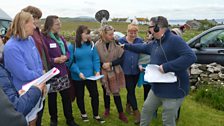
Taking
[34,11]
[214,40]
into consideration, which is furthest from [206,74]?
[34,11]

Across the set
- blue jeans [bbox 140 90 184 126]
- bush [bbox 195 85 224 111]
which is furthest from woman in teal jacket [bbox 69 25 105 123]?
bush [bbox 195 85 224 111]

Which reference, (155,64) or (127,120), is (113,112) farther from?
(155,64)

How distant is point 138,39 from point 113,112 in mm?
1630

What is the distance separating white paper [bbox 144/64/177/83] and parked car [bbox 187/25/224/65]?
480 cm

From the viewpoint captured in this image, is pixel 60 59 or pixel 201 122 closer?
pixel 60 59

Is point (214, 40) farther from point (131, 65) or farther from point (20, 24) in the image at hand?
point (20, 24)

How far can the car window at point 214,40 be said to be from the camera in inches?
333

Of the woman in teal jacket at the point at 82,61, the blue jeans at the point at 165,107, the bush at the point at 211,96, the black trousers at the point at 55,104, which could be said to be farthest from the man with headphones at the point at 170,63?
the bush at the point at 211,96

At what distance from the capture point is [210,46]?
8578 mm

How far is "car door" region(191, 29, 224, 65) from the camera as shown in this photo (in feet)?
27.4

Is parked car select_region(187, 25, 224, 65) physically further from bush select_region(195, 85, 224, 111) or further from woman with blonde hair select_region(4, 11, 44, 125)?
woman with blonde hair select_region(4, 11, 44, 125)

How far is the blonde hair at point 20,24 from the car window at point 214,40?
237 inches

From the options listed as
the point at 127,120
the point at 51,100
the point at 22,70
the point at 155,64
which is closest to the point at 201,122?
the point at 127,120

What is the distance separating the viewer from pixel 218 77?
809cm
